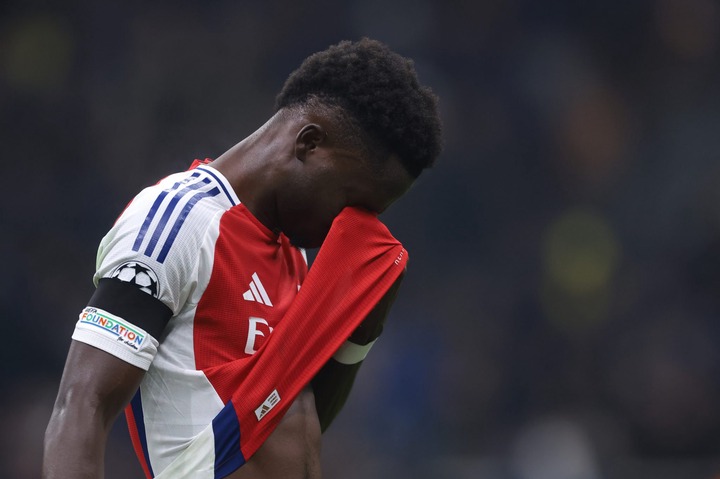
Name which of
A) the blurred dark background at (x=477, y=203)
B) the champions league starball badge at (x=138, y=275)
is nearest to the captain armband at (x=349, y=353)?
the champions league starball badge at (x=138, y=275)

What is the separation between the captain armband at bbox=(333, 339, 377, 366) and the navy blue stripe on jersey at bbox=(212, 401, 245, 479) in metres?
0.33

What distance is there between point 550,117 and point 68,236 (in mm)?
3398

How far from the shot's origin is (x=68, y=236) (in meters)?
5.94

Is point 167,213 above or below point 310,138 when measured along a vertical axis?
below

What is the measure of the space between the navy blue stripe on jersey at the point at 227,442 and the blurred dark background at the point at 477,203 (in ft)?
12.2

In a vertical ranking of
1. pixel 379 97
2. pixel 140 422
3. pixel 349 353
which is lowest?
pixel 140 422

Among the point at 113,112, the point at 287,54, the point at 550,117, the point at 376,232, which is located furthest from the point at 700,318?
the point at 376,232

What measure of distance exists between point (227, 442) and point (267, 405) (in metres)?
0.11

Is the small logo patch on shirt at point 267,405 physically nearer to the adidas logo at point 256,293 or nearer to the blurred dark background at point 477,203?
the adidas logo at point 256,293

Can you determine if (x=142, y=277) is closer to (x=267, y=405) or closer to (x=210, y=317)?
(x=210, y=317)

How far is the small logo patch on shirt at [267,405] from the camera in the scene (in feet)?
6.28

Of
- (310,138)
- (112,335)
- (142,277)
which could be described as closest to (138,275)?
(142,277)

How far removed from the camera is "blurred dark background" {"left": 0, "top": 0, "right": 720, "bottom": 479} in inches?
228

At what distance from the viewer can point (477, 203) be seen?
6500mm
